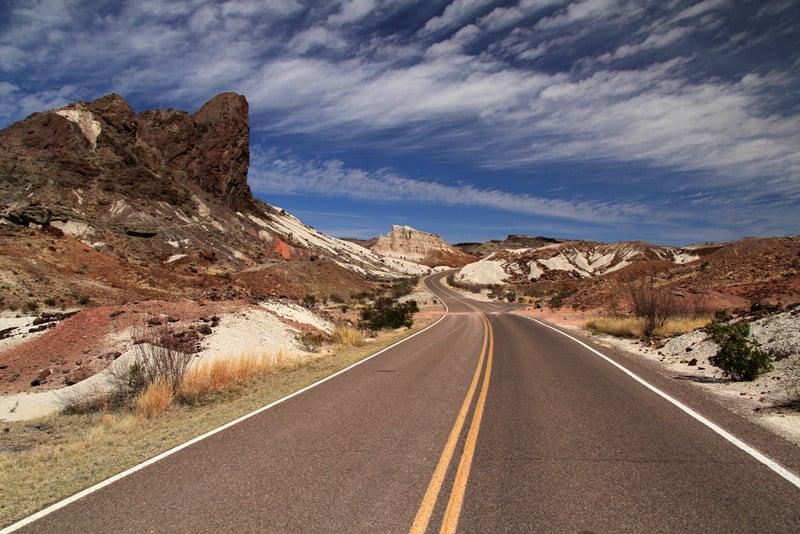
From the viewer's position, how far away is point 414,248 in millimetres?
167125

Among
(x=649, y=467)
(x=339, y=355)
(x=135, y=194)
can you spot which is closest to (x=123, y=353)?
(x=339, y=355)

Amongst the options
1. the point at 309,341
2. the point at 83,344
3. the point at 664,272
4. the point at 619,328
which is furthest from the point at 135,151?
the point at 664,272

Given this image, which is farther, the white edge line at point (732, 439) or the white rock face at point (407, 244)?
the white rock face at point (407, 244)

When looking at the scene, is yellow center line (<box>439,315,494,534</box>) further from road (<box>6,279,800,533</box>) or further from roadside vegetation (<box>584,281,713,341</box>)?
roadside vegetation (<box>584,281,713,341</box>)

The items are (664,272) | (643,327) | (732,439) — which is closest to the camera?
(732,439)

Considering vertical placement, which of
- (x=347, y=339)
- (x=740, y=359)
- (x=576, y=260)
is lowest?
(x=347, y=339)

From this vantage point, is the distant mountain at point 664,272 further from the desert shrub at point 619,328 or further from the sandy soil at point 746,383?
the sandy soil at point 746,383

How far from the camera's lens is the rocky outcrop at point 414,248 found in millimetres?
162750

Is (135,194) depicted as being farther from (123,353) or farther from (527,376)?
(527,376)

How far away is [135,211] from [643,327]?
4799 centimetres

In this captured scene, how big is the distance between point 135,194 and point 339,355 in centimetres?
4487

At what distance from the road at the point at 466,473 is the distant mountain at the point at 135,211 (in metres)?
22.1

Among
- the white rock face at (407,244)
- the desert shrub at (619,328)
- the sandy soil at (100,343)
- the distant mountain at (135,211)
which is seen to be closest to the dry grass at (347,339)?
the sandy soil at (100,343)

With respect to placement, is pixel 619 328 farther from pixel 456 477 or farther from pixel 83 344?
pixel 83 344
